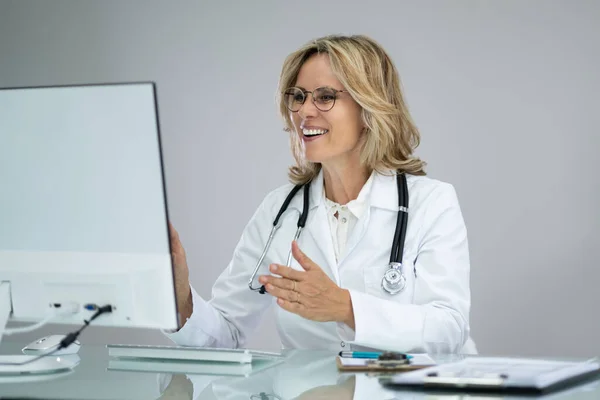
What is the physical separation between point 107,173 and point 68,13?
302 cm

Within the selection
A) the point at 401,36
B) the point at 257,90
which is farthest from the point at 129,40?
the point at 401,36

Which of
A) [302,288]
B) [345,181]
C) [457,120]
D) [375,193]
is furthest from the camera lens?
[457,120]

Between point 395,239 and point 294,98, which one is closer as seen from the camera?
point 395,239

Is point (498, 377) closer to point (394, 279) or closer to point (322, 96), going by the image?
point (394, 279)

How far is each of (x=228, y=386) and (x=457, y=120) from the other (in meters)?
2.51

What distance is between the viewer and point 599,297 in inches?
136

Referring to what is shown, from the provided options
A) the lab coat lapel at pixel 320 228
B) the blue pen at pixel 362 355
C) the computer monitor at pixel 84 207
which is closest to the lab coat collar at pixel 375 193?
the lab coat lapel at pixel 320 228

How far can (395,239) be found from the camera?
200 centimetres

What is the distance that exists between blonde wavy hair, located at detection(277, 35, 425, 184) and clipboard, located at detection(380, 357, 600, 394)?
985mm

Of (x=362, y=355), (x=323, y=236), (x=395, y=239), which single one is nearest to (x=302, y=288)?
(x=362, y=355)

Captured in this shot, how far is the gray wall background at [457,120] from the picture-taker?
3482mm

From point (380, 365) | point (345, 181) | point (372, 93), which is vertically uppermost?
point (372, 93)

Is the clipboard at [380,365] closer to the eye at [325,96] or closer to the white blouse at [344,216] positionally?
the white blouse at [344,216]

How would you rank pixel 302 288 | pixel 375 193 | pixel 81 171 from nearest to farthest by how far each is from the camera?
pixel 81 171, pixel 302 288, pixel 375 193
